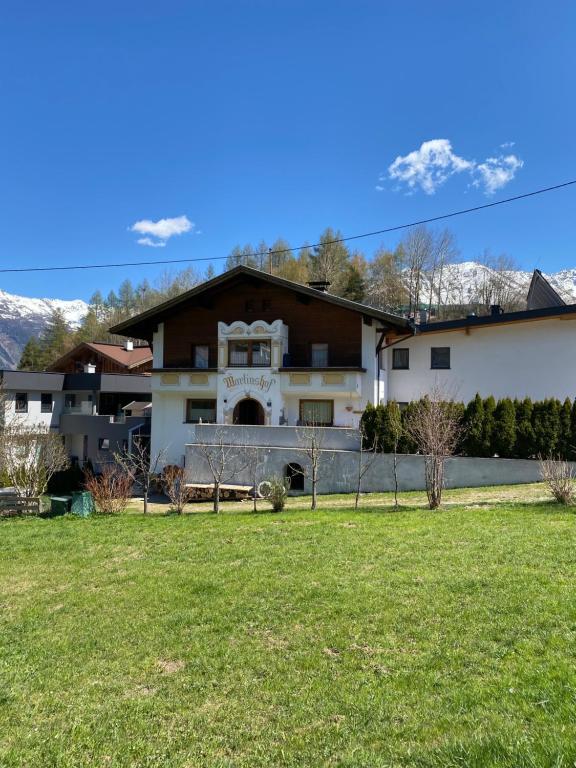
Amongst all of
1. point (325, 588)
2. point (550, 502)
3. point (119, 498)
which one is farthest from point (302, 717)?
point (119, 498)

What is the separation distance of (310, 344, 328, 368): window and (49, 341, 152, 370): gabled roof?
21599 mm

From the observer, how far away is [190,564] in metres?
9.41

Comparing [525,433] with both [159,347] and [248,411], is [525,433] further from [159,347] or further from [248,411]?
[159,347]

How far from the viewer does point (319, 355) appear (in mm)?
24109

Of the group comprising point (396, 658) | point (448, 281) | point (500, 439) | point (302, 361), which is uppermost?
point (448, 281)

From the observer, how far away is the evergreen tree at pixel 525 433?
18.1 meters

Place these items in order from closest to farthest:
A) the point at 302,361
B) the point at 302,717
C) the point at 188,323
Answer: the point at 302,717, the point at 302,361, the point at 188,323

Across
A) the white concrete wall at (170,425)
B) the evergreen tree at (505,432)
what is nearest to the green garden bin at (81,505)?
Result: the white concrete wall at (170,425)

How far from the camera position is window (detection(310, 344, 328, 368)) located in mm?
23984

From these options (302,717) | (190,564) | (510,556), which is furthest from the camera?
(190,564)

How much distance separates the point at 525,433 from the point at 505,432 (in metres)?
0.64

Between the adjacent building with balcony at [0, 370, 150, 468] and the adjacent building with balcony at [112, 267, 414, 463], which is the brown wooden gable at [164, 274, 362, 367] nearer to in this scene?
the adjacent building with balcony at [112, 267, 414, 463]

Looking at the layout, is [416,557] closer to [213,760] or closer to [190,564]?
[190,564]

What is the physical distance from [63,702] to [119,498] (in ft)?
42.0
